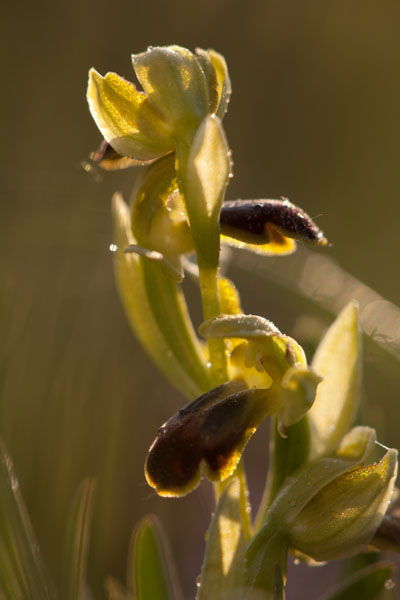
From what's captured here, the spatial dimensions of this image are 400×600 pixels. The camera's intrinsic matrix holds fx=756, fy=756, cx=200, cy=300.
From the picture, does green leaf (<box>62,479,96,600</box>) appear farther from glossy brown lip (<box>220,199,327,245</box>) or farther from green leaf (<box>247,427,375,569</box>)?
glossy brown lip (<box>220,199,327,245</box>)

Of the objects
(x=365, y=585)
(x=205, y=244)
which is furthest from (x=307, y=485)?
(x=205, y=244)

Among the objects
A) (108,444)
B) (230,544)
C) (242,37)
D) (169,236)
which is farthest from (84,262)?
(242,37)

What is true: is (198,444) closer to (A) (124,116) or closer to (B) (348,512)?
(B) (348,512)

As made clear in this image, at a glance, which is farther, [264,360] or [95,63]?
[95,63]

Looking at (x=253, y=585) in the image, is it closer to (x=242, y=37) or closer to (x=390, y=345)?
(x=390, y=345)

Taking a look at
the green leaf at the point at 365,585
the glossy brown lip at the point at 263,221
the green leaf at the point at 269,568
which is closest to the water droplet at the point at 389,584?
the green leaf at the point at 365,585
